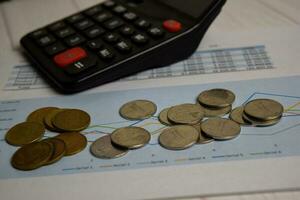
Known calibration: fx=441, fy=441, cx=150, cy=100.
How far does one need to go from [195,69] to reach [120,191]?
7.2 inches

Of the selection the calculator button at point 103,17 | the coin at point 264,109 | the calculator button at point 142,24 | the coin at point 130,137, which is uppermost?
the calculator button at point 142,24

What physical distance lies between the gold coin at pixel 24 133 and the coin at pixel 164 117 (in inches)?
3.8

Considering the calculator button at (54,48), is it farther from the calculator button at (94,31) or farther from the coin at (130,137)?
the coin at (130,137)

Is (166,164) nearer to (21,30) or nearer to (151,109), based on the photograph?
(151,109)

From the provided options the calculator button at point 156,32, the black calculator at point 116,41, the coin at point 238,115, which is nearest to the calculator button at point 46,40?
the black calculator at point 116,41

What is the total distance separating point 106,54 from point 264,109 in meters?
0.16

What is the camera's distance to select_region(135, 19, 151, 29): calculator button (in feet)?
1.47

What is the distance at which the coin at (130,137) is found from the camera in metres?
0.33

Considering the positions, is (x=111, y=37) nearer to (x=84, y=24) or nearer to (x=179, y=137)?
(x=84, y=24)

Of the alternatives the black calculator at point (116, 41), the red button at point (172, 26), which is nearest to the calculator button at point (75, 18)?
the black calculator at point (116, 41)

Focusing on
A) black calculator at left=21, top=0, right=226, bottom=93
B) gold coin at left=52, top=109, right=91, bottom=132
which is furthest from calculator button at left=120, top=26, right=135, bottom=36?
gold coin at left=52, top=109, right=91, bottom=132

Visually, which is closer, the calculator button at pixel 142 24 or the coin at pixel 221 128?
the coin at pixel 221 128

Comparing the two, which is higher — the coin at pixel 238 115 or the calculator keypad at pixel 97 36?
the calculator keypad at pixel 97 36

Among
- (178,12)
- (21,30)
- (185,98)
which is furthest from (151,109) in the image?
(21,30)
